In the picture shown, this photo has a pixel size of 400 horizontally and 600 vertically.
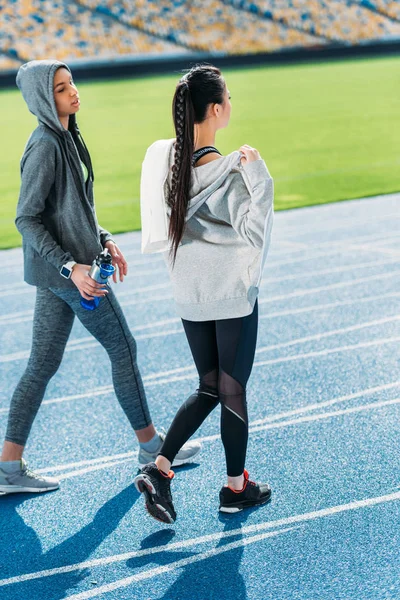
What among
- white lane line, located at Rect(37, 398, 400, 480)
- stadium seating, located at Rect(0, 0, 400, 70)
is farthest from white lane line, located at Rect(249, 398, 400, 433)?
stadium seating, located at Rect(0, 0, 400, 70)

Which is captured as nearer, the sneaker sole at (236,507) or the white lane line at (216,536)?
the white lane line at (216,536)

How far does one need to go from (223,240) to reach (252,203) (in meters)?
0.22

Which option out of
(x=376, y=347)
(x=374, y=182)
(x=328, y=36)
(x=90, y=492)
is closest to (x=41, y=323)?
(x=90, y=492)

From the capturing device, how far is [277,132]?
16609 millimetres

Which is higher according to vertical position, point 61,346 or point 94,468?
point 61,346

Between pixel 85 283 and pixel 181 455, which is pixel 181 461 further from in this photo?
pixel 85 283

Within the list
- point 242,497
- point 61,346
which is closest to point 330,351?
point 242,497

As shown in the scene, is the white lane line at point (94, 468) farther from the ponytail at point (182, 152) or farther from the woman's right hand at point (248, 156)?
the woman's right hand at point (248, 156)

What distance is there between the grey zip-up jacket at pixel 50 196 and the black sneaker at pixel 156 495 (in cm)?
87

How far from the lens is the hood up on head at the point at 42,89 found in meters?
3.27

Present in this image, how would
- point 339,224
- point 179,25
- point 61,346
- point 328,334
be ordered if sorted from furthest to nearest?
point 179,25, point 339,224, point 328,334, point 61,346

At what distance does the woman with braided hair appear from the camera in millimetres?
2928

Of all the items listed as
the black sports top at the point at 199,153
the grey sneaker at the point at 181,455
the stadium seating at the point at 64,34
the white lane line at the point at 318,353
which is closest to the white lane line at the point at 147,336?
the white lane line at the point at 318,353

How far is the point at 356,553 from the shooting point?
2990 mm
